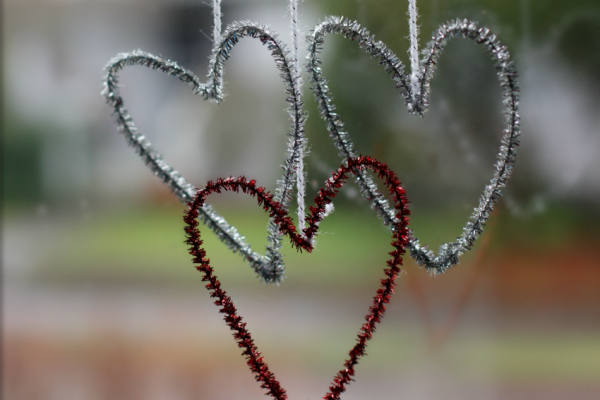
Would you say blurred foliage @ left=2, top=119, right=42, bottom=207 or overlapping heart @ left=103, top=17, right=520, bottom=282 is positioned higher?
blurred foliage @ left=2, top=119, right=42, bottom=207

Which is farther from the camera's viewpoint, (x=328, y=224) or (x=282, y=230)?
(x=328, y=224)

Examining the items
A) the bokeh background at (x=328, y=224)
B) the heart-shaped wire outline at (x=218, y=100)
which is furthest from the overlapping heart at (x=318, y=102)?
the bokeh background at (x=328, y=224)

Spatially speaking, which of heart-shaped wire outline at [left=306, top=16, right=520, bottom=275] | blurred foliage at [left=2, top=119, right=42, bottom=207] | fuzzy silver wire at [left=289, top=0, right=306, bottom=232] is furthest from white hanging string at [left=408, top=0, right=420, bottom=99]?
blurred foliage at [left=2, top=119, right=42, bottom=207]

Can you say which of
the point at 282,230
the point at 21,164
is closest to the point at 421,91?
the point at 282,230

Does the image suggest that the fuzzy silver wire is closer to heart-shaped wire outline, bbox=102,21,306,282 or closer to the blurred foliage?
heart-shaped wire outline, bbox=102,21,306,282

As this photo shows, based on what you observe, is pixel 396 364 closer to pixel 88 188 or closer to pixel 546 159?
pixel 546 159

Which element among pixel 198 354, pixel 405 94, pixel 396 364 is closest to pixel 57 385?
pixel 198 354

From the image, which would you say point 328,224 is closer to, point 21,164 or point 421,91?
point 421,91
